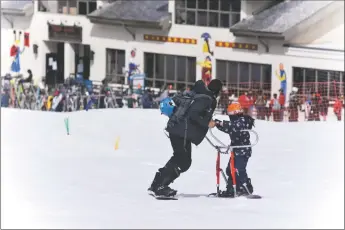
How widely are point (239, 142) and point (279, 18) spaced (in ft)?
78.0

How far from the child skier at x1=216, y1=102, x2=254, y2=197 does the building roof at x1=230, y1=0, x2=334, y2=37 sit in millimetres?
22638

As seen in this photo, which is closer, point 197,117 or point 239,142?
point 197,117

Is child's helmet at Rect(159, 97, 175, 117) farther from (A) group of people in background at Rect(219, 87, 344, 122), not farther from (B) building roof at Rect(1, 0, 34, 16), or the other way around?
(B) building roof at Rect(1, 0, 34, 16)

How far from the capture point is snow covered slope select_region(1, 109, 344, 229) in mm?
11102

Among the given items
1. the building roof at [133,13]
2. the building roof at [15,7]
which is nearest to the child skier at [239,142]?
the building roof at [133,13]

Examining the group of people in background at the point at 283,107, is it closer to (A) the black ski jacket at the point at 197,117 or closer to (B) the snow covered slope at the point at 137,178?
(B) the snow covered slope at the point at 137,178

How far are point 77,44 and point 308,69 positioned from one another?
12729 mm

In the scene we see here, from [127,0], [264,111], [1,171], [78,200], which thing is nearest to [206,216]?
[78,200]

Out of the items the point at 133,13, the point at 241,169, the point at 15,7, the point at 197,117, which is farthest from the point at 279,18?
the point at 197,117

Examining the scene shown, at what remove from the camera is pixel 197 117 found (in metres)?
12.0

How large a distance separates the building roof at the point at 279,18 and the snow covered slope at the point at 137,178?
19.3 metres

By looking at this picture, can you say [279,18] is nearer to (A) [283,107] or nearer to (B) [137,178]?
(A) [283,107]

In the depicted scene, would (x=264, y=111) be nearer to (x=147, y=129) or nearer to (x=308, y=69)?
(x=147, y=129)

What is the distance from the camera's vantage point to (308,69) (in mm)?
35469
